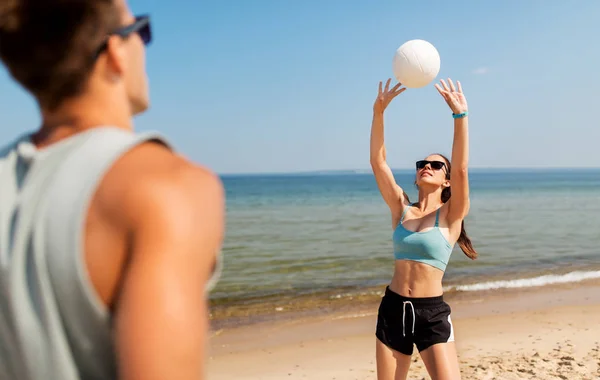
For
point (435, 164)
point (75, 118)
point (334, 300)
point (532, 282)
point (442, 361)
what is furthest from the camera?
point (532, 282)

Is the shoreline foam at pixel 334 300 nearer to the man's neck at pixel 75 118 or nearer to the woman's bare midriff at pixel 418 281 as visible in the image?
the woman's bare midriff at pixel 418 281

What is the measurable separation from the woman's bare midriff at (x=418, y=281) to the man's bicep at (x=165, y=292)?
3681mm

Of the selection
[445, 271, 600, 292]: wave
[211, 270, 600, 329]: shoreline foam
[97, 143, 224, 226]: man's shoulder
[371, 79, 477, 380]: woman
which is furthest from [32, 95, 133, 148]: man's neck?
[445, 271, 600, 292]: wave

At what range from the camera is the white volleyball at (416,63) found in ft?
15.7

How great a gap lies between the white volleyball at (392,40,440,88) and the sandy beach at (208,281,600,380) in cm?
376

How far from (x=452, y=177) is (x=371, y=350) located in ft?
14.2

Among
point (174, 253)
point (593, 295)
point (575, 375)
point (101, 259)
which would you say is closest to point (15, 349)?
point (101, 259)

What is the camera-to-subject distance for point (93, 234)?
0.87 metres

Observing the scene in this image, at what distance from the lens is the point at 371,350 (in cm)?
781

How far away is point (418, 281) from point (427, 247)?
30cm

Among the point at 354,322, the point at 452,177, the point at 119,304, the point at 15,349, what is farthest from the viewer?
the point at 354,322

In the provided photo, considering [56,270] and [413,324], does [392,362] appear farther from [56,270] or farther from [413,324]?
[56,270]

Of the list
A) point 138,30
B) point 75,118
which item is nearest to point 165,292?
point 75,118

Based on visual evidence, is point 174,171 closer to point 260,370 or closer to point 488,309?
point 260,370
